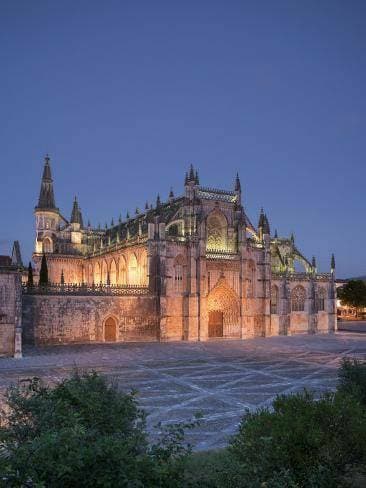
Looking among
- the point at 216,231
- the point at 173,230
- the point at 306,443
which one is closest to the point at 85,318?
the point at 173,230

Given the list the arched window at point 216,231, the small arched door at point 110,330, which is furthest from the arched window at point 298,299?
the small arched door at point 110,330

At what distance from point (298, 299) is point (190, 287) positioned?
56.7 ft

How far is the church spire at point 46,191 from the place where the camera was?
68750 millimetres

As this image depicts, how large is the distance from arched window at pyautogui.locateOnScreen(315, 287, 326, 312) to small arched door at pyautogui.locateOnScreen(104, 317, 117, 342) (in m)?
27.4

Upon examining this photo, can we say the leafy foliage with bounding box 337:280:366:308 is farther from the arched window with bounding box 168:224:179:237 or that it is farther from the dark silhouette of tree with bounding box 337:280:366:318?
the arched window with bounding box 168:224:179:237

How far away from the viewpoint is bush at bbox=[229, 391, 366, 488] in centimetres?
762

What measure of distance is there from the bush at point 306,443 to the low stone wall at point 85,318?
33.4 meters

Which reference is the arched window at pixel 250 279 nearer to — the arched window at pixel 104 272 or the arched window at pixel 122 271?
the arched window at pixel 122 271

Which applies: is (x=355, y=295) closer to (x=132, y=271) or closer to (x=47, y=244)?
(x=132, y=271)

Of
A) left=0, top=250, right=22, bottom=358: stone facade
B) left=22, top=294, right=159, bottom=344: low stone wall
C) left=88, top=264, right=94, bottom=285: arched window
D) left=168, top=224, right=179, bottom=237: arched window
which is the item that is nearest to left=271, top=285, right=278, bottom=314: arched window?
left=168, top=224, right=179, bottom=237: arched window

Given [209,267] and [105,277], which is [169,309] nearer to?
[209,267]

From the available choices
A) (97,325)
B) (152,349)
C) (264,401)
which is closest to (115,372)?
(264,401)

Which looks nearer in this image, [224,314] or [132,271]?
[224,314]

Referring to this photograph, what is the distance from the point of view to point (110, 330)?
142 ft
